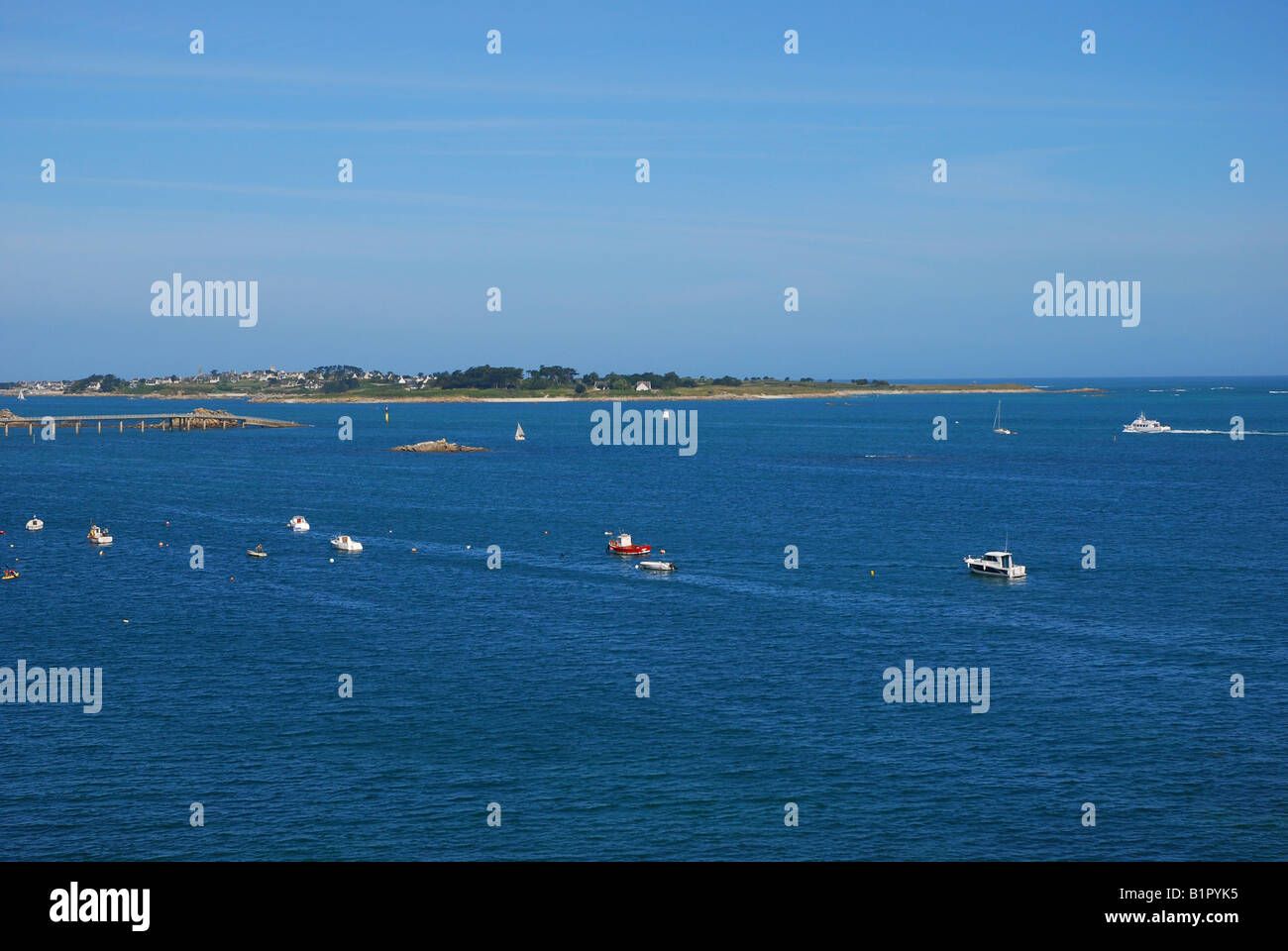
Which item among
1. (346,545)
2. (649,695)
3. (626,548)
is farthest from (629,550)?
(649,695)

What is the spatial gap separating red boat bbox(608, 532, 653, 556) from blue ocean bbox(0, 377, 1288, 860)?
1.87m

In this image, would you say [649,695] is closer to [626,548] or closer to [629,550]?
[629,550]

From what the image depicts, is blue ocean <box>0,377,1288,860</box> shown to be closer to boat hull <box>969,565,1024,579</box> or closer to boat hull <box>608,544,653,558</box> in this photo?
boat hull <box>969,565,1024,579</box>

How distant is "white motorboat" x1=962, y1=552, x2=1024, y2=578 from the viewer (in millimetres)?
94375

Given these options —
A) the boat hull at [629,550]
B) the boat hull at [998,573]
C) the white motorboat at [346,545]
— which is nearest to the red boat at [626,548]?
the boat hull at [629,550]

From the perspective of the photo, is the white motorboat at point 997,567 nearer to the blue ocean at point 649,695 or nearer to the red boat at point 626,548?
the blue ocean at point 649,695

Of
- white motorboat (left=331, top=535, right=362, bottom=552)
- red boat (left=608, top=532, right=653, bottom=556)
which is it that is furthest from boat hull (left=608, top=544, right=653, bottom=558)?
white motorboat (left=331, top=535, right=362, bottom=552)

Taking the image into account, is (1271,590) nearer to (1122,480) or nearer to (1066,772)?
(1066,772)

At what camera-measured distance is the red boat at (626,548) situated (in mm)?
107375
